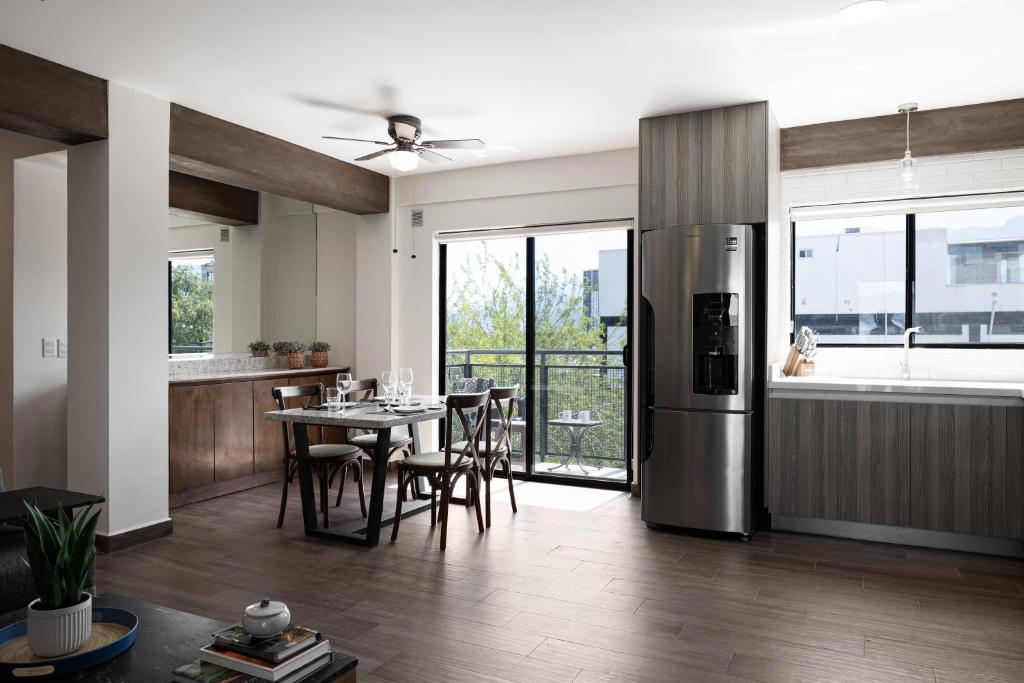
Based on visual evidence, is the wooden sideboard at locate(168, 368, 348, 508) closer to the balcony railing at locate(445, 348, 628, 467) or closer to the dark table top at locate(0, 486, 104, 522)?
the balcony railing at locate(445, 348, 628, 467)

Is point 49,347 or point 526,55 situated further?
point 49,347

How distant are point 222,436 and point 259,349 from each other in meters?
1.15

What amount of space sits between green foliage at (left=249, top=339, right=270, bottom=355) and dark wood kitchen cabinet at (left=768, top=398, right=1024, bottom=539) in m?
4.25

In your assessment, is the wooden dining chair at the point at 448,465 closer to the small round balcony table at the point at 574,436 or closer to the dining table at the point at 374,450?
the dining table at the point at 374,450

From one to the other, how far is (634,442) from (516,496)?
3.34 ft

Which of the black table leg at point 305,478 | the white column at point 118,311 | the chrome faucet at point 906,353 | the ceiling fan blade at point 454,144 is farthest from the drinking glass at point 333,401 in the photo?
the chrome faucet at point 906,353

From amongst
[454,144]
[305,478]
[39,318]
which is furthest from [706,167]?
[39,318]

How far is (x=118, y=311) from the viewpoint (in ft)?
12.9

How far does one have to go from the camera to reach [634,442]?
5414 mm

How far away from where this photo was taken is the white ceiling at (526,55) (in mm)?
3129

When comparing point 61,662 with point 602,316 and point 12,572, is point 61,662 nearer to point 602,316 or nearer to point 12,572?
point 12,572

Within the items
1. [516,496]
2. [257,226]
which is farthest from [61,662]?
[257,226]

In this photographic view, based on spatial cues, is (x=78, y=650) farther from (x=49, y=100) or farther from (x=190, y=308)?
(x=190, y=308)

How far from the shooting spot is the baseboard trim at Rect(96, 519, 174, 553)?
12.6 ft
